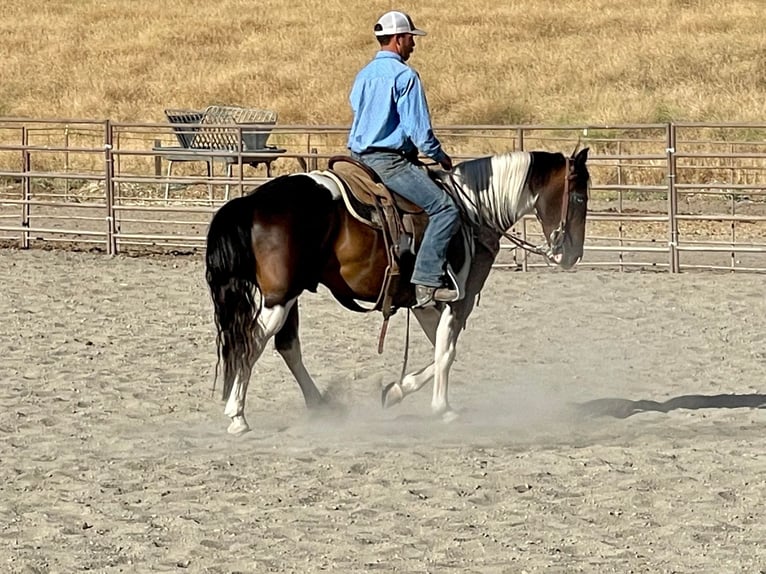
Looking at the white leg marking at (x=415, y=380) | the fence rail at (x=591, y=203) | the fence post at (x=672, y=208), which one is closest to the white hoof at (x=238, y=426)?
the white leg marking at (x=415, y=380)

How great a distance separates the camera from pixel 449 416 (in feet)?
24.5

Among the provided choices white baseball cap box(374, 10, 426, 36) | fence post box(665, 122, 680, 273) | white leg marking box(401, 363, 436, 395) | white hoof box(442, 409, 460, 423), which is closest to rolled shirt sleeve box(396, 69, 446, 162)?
white baseball cap box(374, 10, 426, 36)

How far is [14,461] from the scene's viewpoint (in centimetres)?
648

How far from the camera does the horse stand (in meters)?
6.97

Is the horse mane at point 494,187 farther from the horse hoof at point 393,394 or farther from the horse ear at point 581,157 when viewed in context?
the horse hoof at point 393,394

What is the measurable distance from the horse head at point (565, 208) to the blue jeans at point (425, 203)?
607 millimetres

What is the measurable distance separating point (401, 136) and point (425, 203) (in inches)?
13.6

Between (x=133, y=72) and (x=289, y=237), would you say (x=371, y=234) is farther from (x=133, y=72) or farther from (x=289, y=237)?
(x=133, y=72)

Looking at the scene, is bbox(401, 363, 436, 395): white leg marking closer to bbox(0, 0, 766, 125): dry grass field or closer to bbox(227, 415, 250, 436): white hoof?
bbox(227, 415, 250, 436): white hoof

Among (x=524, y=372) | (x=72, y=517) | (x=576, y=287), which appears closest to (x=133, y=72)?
(x=576, y=287)

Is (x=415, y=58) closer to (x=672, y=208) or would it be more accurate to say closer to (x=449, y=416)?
(x=672, y=208)

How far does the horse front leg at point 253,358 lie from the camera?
7.05m

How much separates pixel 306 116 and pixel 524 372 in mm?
20269

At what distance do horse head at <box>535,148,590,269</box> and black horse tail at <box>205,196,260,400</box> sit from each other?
61.9 inches
